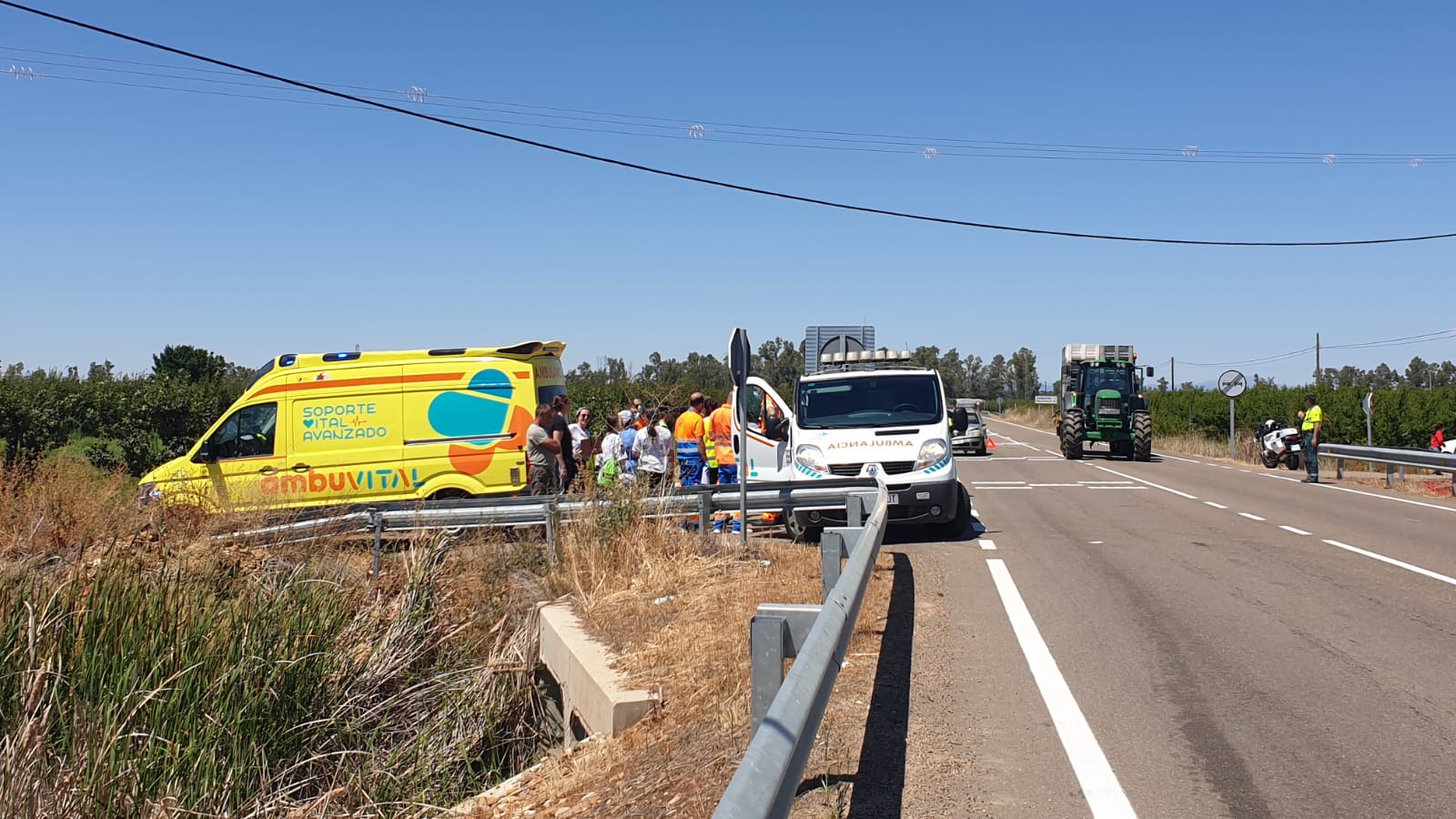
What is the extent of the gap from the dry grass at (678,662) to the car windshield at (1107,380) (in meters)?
23.3

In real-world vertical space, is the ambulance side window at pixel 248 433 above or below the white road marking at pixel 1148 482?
above

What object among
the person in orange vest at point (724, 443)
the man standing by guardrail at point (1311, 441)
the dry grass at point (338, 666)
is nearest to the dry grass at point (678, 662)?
the dry grass at point (338, 666)

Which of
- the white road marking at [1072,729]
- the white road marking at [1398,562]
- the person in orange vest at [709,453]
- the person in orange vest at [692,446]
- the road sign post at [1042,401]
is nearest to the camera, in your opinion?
the white road marking at [1072,729]

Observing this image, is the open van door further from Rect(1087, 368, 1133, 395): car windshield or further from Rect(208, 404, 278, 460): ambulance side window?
Rect(1087, 368, 1133, 395): car windshield

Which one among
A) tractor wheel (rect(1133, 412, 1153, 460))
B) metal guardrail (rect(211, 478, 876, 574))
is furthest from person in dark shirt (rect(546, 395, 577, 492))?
tractor wheel (rect(1133, 412, 1153, 460))

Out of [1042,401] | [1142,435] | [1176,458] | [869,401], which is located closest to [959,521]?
[869,401]

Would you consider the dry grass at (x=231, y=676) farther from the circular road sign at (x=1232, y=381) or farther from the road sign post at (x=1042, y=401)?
the road sign post at (x=1042, y=401)

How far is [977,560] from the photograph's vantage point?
11.5 m

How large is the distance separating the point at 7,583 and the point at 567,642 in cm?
325

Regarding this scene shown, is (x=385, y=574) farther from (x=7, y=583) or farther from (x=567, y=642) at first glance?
(x=7, y=583)

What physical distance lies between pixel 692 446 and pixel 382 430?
173 inches

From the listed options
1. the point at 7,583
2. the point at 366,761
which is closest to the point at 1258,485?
the point at 366,761

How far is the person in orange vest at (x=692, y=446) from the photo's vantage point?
16.1 m

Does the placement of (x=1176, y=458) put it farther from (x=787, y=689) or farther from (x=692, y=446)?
(x=787, y=689)
